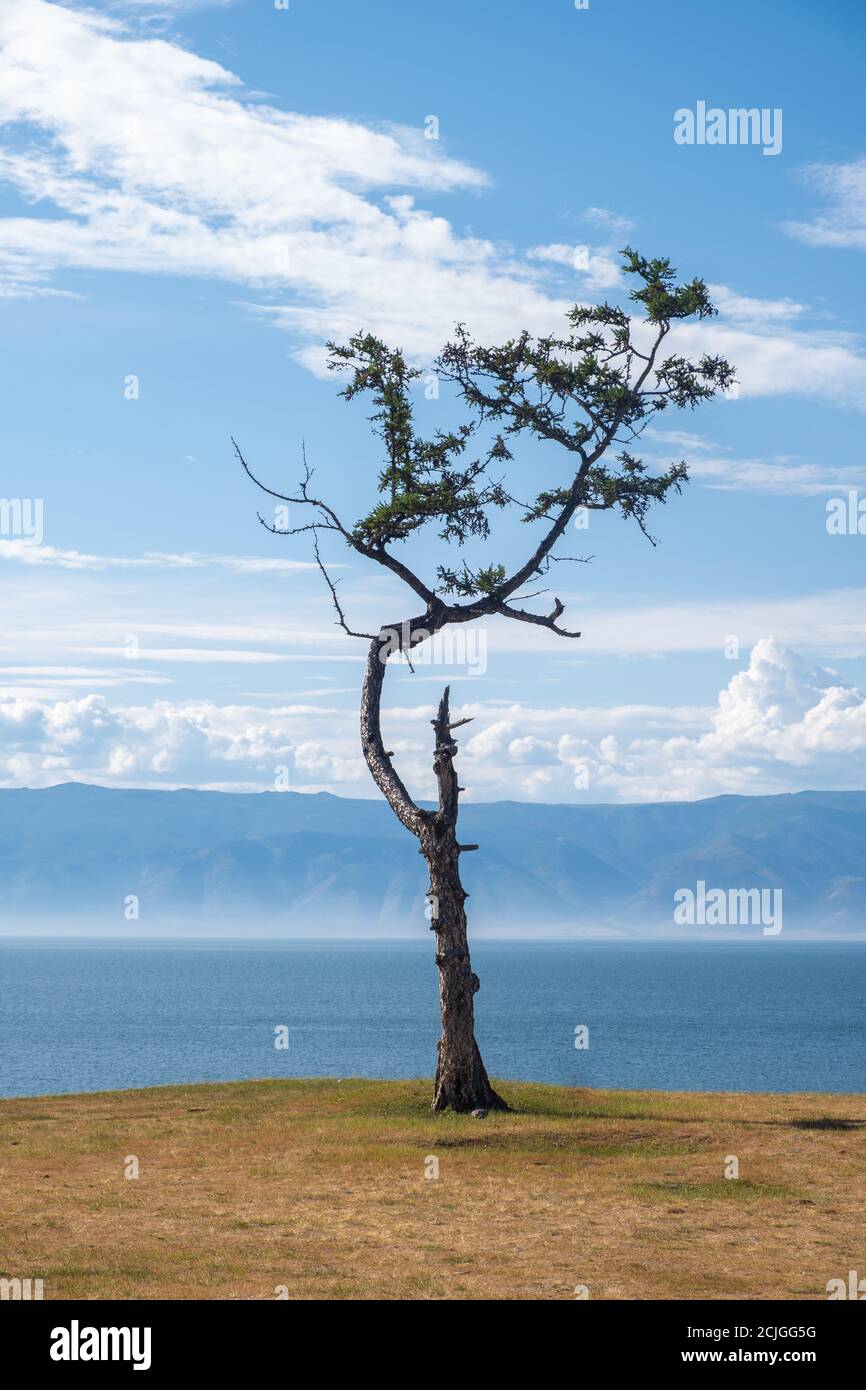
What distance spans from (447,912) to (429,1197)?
9.92m

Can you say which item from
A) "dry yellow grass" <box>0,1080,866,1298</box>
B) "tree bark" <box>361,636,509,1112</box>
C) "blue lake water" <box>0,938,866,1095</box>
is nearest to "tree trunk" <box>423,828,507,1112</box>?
"tree bark" <box>361,636,509,1112</box>

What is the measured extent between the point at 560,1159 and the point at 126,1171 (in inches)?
295

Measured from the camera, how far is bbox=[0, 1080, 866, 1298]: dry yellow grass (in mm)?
16109

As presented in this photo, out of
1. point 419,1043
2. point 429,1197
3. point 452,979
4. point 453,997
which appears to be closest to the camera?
point 429,1197

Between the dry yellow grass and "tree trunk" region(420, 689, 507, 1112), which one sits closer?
the dry yellow grass

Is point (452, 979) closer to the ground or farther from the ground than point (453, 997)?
farther from the ground

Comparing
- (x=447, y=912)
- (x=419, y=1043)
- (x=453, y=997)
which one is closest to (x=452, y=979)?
(x=453, y=997)

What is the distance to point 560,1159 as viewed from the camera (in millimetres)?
24688

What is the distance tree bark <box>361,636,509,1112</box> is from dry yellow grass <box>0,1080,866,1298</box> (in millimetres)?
960

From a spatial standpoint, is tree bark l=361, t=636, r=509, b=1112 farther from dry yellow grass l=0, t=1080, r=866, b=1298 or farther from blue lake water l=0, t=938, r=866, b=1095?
blue lake water l=0, t=938, r=866, b=1095

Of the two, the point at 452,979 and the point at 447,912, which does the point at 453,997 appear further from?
the point at 447,912

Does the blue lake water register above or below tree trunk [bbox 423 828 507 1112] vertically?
below

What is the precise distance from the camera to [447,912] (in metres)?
30.8
